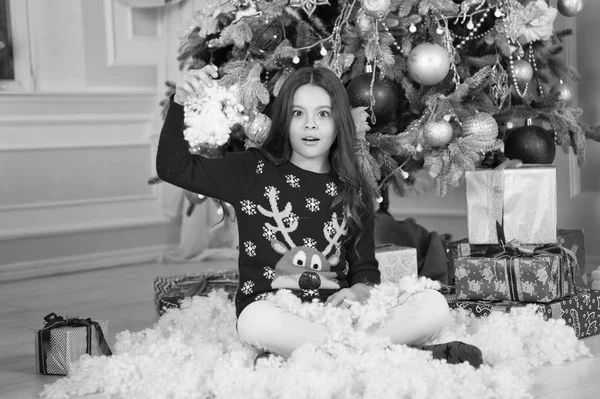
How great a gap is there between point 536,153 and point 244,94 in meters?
0.88

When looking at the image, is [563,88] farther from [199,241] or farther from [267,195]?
[199,241]

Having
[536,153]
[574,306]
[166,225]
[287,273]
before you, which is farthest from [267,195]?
[166,225]

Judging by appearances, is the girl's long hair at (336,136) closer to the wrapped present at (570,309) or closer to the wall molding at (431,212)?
the wrapped present at (570,309)

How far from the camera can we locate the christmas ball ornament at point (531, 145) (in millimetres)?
2637

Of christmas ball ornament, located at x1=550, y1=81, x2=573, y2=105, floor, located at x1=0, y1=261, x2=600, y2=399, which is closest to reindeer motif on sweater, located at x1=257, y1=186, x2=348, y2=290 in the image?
floor, located at x1=0, y1=261, x2=600, y2=399

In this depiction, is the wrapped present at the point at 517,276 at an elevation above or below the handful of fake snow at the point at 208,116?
below

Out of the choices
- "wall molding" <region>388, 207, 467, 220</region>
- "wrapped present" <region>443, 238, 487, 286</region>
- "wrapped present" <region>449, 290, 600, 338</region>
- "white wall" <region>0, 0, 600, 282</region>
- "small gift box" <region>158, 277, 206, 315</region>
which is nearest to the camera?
"wrapped present" <region>449, 290, 600, 338</region>

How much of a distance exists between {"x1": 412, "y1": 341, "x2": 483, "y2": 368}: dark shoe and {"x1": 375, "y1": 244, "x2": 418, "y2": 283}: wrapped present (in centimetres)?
72

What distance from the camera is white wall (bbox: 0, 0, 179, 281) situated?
144 inches

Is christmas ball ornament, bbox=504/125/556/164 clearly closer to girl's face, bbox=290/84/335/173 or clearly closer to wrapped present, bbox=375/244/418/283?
wrapped present, bbox=375/244/418/283

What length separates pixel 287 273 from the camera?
200cm

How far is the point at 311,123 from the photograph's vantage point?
202cm

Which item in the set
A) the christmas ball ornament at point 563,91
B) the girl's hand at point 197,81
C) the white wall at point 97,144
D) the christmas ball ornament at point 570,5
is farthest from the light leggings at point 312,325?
the white wall at point 97,144

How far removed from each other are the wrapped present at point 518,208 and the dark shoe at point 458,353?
2.36ft
